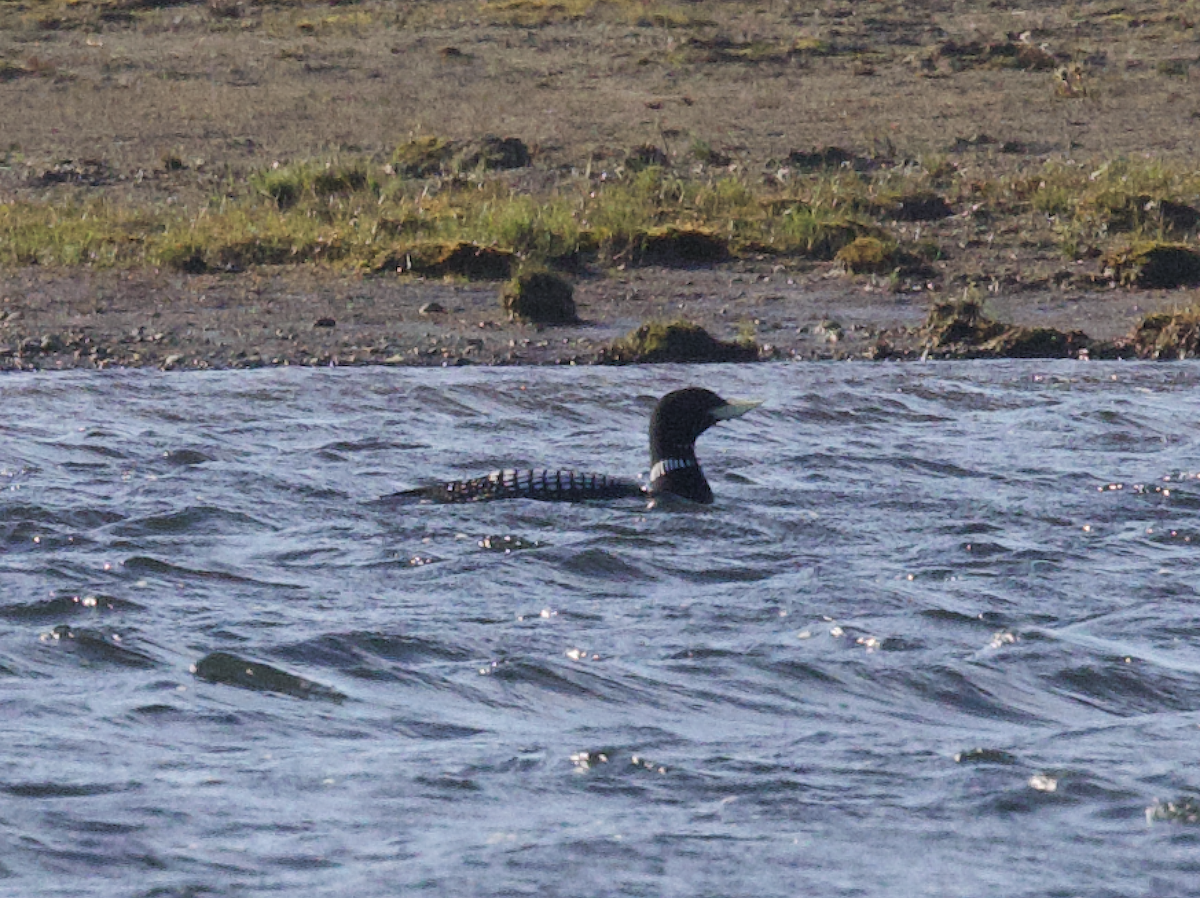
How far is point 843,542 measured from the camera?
Answer: 751cm

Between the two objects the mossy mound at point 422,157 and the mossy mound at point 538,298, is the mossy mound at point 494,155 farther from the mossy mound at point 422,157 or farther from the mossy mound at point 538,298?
the mossy mound at point 538,298

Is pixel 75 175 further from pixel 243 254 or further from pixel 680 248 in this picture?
pixel 680 248

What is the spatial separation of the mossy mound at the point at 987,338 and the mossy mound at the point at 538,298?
2073 millimetres

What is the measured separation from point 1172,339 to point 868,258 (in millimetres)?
2478

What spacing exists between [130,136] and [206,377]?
384 inches

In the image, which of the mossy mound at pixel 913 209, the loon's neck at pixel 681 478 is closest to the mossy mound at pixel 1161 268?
the mossy mound at pixel 913 209

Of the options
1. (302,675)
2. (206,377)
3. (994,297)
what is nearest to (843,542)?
(302,675)

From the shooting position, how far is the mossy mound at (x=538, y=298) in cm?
1184

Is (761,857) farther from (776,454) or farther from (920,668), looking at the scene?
(776,454)

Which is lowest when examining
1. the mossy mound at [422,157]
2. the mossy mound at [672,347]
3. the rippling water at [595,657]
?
the rippling water at [595,657]

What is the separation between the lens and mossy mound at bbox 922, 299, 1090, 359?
1139 centimetres

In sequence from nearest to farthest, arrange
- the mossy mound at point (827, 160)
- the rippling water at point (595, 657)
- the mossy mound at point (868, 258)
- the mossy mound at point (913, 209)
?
the rippling water at point (595, 657) → the mossy mound at point (868, 258) → the mossy mound at point (913, 209) → the mossy mound at point (827, 160)

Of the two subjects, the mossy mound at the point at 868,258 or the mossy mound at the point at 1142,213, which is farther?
the mossy mound at the point at 1142,213

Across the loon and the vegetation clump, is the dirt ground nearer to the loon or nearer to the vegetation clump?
the vegetation clump
